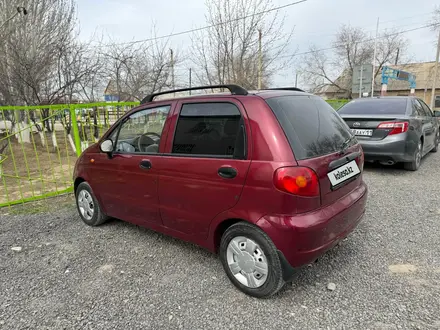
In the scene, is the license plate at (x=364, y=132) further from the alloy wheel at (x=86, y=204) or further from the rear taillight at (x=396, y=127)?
the alloy wheel at (x=86, y=204)

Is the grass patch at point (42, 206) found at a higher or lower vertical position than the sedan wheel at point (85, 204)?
lower

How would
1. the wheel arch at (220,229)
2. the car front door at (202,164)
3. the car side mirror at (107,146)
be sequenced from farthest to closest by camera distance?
1. the car side mirror at (107,146)
2. the wheel arch at (220,229)
3. the car front door at (202,164)

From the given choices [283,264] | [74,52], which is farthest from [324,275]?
[74,52]

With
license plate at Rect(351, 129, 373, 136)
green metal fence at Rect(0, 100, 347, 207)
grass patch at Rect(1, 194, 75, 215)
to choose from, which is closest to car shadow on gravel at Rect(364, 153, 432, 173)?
license plate at Rect(351, 129, 373, 136)

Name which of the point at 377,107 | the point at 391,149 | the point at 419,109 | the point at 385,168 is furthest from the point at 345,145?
the point at 419,109

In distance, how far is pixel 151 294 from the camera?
2.46 meters

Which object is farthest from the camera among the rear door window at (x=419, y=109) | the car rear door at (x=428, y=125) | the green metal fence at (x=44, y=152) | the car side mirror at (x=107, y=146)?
the car rear door at (x=428, y=125)

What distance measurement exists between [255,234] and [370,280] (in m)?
1.17

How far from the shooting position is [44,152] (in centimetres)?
1029

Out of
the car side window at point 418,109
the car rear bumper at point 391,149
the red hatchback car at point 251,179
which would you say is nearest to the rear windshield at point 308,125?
the red hatchback car at point 251,179

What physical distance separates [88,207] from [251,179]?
264 cm

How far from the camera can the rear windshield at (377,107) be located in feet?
19.6

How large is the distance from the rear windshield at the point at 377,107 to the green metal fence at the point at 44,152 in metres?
4.67

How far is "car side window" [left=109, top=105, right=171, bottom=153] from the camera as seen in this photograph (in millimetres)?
3004
